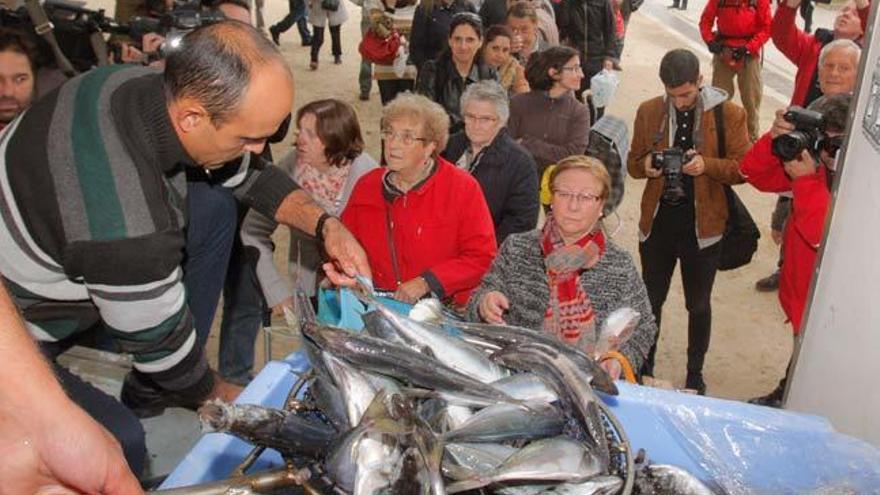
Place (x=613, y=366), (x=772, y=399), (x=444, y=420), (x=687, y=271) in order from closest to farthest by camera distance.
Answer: (x=444, y=420) < (x=613, y=366) < (x=772, y=399) < (x=687, y=271)

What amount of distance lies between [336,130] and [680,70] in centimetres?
170

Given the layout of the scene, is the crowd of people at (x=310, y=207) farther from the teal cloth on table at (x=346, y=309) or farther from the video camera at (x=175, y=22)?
the video camera at (x=175, y=22)

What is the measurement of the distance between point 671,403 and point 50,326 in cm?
173

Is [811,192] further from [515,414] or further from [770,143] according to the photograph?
[515,414]

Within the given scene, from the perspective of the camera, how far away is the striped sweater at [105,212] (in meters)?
2.08

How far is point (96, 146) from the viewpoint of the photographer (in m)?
A: 2.11

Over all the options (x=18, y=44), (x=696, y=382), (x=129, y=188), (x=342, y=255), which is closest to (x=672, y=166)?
(x=696, y=382)

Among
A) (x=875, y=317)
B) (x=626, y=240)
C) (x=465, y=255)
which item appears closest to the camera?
(x=875, y=317)

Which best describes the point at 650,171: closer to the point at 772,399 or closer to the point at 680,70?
the point at 680,70

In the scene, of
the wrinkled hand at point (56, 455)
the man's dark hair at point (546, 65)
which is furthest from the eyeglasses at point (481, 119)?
the wrinkled hand at point (56, 455)

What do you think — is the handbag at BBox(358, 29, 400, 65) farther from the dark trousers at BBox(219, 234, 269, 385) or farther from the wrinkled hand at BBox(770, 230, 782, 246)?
the dark trousers at BBox(219, 234, 269, 385)

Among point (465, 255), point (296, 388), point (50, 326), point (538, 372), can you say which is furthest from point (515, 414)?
point (465, 255)

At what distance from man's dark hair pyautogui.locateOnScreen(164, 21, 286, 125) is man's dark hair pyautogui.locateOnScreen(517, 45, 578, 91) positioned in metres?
3.26

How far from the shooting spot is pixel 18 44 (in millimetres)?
4098
